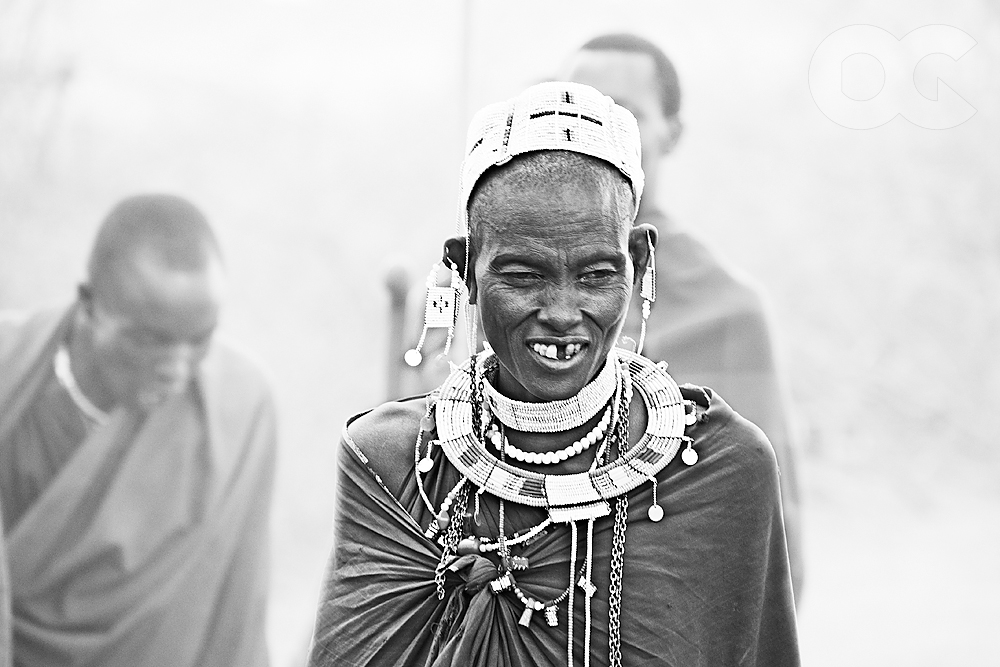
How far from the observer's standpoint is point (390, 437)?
81.7 inches

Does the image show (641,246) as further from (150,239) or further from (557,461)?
(150,239)

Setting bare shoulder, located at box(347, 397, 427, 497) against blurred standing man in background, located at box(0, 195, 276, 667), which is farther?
blurred standing man in background, located at box(0, 195, 276, 667)

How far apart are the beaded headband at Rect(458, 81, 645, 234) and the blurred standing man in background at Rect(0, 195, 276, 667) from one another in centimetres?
308

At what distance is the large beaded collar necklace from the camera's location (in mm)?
1914

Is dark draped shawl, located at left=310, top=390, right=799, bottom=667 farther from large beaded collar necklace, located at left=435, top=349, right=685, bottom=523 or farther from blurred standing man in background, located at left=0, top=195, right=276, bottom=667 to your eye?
blurred standing man in background, located at left=0, top=195, right=276, bottom=667

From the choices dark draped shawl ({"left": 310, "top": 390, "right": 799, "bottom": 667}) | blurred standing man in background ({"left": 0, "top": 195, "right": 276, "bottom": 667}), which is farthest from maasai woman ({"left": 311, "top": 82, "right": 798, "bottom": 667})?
blurred standing man in background ({"left": 0, "top": 195, "right": 276, "bottom": 667})

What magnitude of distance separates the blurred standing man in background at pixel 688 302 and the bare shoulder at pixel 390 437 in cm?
213

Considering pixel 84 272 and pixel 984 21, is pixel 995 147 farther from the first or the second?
pixel 84 272

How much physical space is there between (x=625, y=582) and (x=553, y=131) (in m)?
0.74

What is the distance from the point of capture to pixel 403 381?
4.86 m

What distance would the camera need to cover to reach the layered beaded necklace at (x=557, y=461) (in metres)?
1.89

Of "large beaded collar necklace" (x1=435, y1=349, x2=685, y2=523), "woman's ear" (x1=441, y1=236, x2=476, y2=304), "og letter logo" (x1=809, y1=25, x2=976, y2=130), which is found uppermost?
"og letter logo" (x1=809, y1=25, x2=976, y2=130)

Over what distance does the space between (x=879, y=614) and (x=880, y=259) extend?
137 centimetres

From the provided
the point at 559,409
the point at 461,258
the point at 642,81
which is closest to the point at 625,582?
the point at 559,409
